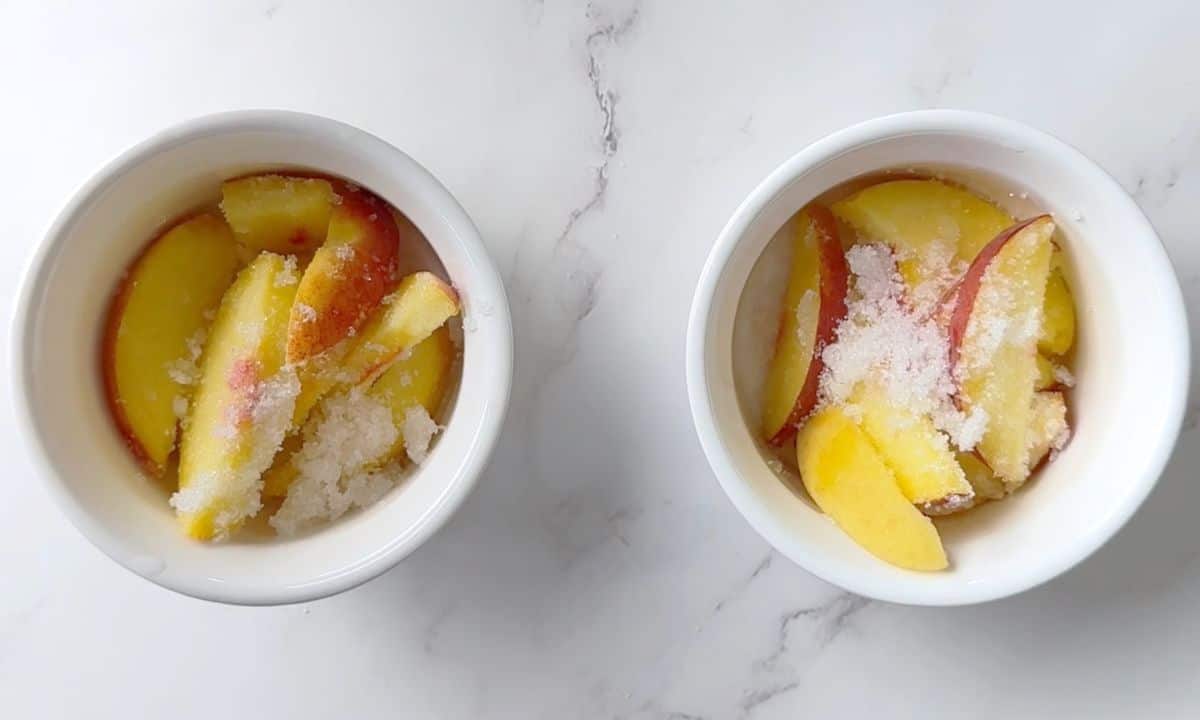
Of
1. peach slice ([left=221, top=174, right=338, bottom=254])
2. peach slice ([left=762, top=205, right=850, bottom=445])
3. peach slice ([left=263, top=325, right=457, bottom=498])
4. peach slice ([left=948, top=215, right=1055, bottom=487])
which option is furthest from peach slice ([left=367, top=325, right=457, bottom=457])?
peach slice ([left=948, top=215, right=1055, bottom=487])

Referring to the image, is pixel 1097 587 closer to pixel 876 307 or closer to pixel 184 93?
pixel 876 307

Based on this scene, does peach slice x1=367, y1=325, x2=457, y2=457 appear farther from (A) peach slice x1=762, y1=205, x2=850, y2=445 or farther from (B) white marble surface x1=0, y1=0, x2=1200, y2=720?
(A) peach slice x1=762, y1=205, x2=850, y2=445

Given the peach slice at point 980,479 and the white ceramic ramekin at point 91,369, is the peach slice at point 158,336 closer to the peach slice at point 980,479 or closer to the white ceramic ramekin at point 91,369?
the white ceramic ramekin at point 91,369

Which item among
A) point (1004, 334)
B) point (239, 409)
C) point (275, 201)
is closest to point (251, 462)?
point (239, 409)

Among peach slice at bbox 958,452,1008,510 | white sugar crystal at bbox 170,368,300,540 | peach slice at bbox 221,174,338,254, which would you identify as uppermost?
peach slice at bbox 958,452,1008,510

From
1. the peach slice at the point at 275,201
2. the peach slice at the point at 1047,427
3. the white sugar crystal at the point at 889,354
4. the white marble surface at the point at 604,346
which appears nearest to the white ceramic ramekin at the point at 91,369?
the peach slice at the point at 275,201

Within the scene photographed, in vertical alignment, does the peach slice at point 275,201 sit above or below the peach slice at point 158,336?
above
